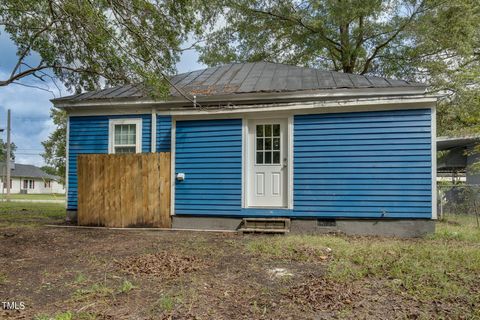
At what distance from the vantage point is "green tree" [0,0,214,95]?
5668 millimetres

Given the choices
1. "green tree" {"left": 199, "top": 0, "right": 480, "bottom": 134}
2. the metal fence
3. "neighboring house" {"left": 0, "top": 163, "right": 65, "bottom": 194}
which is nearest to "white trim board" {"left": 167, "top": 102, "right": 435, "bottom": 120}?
the metal fence

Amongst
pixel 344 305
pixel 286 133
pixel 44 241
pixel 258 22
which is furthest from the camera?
pixel 258 22

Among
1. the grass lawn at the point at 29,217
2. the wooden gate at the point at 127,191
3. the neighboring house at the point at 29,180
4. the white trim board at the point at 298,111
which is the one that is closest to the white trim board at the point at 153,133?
the wooden gate at the point at 127,191

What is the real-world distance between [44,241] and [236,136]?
4.52 metres

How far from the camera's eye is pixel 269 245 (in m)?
5.74

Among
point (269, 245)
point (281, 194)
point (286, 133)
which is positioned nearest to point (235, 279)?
point (269, 245)

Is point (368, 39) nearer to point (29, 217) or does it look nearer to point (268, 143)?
point (268, 143)

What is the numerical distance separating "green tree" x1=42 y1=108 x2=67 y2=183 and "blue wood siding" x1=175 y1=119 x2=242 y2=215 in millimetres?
20620

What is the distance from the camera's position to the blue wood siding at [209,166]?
773 centimetres

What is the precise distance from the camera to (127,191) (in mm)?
8109

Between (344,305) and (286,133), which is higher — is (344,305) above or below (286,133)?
below

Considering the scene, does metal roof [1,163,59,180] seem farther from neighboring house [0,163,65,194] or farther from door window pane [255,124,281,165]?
door window pane [255,124,281,165]

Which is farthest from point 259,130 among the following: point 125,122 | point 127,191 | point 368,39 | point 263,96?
point 368,39

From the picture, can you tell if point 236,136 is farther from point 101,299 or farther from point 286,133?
point 101,299
